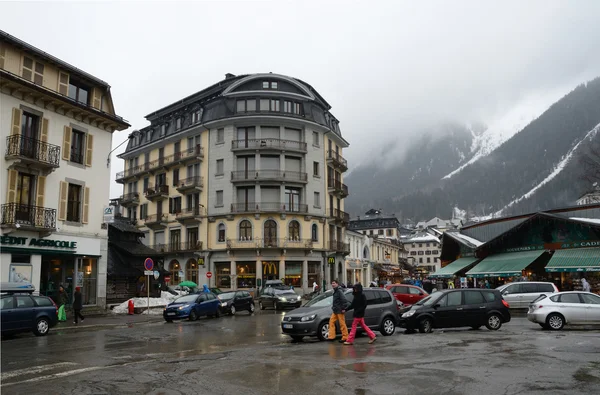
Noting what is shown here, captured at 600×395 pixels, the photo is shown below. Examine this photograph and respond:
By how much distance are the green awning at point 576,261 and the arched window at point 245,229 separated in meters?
29.0

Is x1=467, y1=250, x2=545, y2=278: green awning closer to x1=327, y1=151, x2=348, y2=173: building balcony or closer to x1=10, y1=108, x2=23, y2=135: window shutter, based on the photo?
x1=327, y1=151, x2=348, y2=173: building balcony

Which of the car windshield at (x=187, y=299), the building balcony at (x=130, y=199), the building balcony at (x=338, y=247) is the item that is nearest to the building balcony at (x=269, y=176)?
the building balcony at (x=338, y=247)

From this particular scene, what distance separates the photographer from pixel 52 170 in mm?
25531

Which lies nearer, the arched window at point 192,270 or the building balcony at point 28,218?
the building balcony at point 28,218

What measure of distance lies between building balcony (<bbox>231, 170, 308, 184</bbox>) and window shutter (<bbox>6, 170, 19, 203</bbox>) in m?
27.1

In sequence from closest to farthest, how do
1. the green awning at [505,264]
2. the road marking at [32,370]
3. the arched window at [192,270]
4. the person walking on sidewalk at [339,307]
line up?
the road marking at [32,370]
the person walking on sidewalk at [339,307]
the green awning at [505,264]
the arched window at [192,270]

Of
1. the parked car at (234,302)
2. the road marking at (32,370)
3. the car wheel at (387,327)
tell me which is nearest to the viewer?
the road marking at (32,370)

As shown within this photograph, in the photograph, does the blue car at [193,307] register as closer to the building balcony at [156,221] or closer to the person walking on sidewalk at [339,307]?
the person walking on sidewalk at [339,307]

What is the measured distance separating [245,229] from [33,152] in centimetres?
2736

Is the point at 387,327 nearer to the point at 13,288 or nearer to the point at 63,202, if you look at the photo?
the point at 13,288

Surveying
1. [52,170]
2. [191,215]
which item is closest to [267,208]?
[191,215]

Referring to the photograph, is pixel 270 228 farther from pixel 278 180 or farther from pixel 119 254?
pixel 119 254

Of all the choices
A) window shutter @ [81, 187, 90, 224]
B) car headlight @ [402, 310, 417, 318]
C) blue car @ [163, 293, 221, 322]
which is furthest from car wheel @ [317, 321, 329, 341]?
window shutter @ [81, 187, 90, 224]

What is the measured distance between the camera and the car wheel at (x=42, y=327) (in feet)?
57.0
